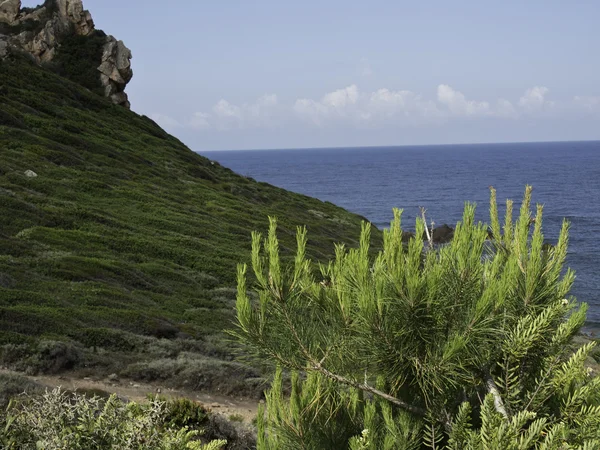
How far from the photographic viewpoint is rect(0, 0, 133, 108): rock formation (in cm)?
8581

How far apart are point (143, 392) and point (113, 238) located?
18119 mm

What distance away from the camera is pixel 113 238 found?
34.4 metres

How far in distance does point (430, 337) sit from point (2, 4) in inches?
3782

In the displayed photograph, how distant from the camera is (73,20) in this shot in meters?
90.9

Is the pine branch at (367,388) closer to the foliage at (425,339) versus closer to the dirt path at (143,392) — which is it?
the foliage at (425,339)

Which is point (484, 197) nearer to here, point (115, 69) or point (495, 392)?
point (115, 69)

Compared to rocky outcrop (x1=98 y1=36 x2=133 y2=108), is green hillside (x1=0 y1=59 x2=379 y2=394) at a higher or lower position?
lower

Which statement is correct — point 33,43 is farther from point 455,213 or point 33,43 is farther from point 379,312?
point 379,312

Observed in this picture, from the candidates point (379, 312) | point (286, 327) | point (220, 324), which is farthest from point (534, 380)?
point (220, 324)

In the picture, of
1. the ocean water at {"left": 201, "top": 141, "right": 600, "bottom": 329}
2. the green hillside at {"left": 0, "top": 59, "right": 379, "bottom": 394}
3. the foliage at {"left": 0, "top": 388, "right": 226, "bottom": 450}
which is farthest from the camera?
the ocean water at {"left": 201, "top": 141, "right": 600, "bottom": 329}

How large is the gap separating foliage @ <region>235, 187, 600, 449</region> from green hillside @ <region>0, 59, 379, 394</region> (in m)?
10.5

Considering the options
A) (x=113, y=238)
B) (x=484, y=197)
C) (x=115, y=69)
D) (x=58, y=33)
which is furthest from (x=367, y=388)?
(x=484, y=197)

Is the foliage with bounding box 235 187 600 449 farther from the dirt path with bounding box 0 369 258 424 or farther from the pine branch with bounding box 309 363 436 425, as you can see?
the dirt path with bounding box 0 369 258 424

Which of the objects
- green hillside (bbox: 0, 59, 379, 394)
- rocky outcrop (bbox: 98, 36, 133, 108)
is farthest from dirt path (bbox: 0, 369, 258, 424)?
rocky outcrop (bbox: 98, 36, 133, 108)
